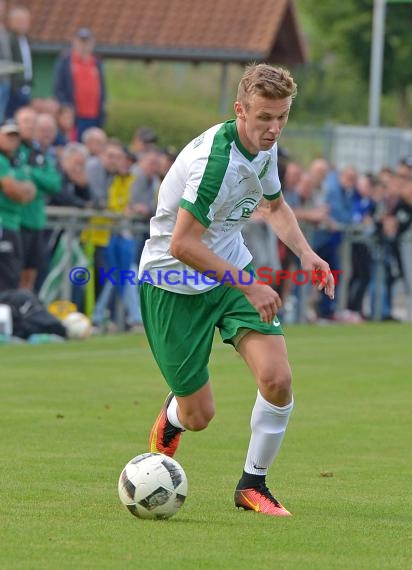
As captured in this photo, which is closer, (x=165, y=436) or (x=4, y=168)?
(x=165, y=436)

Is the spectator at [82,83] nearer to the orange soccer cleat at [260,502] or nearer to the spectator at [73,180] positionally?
the spectator at [73,180]

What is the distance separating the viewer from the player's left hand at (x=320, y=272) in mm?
7969

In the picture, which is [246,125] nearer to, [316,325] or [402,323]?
[316,325]

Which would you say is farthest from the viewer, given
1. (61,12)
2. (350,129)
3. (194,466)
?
(61,12)

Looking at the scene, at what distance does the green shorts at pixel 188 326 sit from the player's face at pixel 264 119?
876 millimetres

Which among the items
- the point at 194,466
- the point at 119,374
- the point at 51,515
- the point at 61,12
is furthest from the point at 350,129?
the point at 51,515

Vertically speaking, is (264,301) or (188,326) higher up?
(264,301)

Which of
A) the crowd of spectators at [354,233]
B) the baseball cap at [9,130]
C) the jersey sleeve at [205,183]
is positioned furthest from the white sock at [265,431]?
the crowd of spectators at [354,233]

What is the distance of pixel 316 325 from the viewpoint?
22.9 m

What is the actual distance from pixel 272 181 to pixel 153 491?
1814 millimetres

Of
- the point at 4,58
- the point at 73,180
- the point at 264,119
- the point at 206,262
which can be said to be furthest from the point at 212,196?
the point at 4,58

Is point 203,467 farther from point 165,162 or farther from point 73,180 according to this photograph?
point 165,162

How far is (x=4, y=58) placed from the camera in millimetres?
21375

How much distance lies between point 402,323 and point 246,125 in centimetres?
1754
